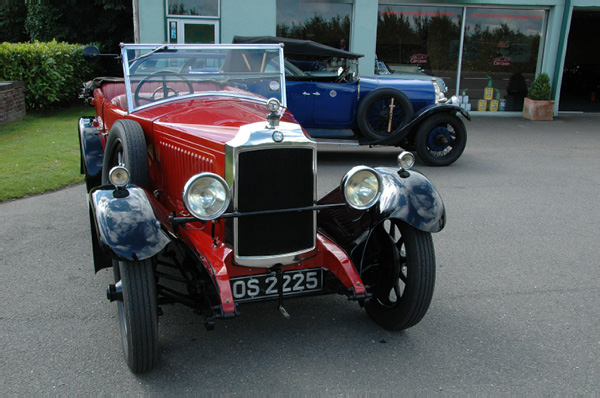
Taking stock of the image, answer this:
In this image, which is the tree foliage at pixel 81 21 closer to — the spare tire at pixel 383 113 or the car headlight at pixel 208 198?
the spare tire at pixel 383 113

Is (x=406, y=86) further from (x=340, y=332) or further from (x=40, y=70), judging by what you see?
(x=40, y=70)

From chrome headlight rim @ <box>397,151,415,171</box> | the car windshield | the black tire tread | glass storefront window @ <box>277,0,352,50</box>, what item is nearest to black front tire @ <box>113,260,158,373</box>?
the black tire tread

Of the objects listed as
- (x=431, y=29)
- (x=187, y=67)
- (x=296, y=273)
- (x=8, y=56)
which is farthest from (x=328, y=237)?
(x=431, y=29)

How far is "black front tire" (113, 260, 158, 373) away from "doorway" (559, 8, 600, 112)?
55.1 ft

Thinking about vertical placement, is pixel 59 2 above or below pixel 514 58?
above

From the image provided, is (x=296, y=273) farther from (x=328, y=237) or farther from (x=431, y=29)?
(x=431, y=29)

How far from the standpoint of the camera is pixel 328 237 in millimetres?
3281

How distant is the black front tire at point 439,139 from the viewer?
7.68 m

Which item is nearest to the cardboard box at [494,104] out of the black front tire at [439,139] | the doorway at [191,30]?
the black front tire at [439,139]

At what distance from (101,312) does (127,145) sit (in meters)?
1.11

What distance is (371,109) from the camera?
25.6ft

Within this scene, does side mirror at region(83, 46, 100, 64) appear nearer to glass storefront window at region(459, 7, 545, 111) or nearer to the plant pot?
glass storefront window at region(459, 7, 545, 111)

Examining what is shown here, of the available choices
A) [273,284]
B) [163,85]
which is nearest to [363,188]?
[273,284]

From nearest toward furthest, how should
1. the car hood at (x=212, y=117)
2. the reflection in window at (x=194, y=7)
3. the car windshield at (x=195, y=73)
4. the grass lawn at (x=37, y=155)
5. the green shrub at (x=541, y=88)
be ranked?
1. the car hood at (x=212, y=117)
2. the car windshield at (x=195, y=73)
3. the grass lawn at (x=37, y=155)
4. the reflection in window at (x=194, y=7)
5. the green shrub at (x=541, y=88)
